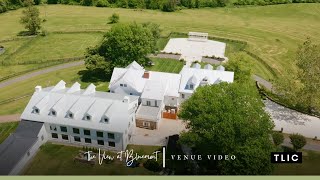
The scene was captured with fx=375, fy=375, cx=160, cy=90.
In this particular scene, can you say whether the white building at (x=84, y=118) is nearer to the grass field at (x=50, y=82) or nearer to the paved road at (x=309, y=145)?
the grass field at (x=50, y=82)

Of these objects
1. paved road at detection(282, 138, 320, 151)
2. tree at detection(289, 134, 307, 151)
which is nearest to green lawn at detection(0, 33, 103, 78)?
paved road at detection(282, 138, 320, 151)

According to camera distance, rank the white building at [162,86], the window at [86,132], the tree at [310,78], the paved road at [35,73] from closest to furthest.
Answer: the window at [86,132]
the tree at [310,78]
the white building at [162,86]
the paved road at [35,73]

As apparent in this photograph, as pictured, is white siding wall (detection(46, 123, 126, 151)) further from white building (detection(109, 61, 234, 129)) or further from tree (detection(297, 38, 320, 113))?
tree (detection(297, 38, 320, 113))

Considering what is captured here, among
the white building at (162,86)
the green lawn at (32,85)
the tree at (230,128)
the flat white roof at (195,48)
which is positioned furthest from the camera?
the flat white roof at (195,48)

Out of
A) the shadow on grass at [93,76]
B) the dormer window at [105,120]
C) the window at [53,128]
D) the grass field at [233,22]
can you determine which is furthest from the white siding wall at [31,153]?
the grass field at [233,22]

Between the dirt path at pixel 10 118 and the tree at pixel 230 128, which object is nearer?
the tree at pixel 230 128

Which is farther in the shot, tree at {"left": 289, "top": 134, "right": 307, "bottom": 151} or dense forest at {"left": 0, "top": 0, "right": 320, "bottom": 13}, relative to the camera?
dense forest at {"left": 0, "top": 0, "right": 320, "bottom": 13}
